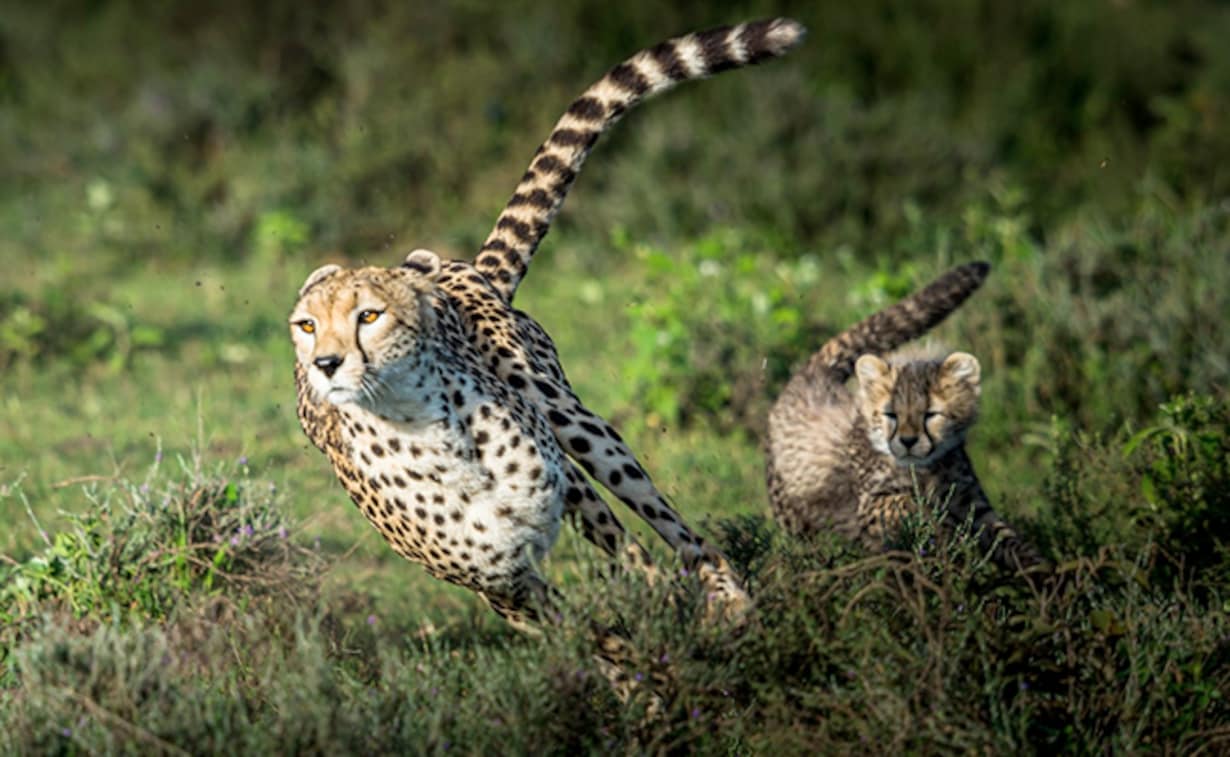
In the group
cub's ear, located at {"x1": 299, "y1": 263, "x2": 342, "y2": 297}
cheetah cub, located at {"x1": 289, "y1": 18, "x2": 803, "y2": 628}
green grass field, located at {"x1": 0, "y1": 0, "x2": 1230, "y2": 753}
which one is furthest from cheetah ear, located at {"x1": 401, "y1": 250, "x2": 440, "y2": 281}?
green grass field, located at {"x1": 0, "y1": 0, "x2": 1230, "y2": 753}

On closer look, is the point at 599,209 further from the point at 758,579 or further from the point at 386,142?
the point at 758,579

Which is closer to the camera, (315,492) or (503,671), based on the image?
(503,671)

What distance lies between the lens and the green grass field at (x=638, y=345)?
363 centimetres

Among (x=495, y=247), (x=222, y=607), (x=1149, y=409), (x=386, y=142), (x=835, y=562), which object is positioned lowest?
(x=1149, y=409)

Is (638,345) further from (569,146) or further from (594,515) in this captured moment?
(594,515)

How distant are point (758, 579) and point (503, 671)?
697 millimetres

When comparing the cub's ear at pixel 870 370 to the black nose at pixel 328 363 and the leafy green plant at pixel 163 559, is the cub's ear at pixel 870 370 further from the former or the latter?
the black nose at pixel 328 363

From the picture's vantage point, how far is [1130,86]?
444 inches

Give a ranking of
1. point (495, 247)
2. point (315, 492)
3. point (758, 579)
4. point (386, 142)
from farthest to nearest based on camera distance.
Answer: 1. point (386, 142)
2. point (315, 492)
3. point (495, 247)
4. point (758, 579)

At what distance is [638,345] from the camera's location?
23.9 ft

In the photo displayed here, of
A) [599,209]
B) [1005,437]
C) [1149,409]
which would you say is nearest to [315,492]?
[1005,437]

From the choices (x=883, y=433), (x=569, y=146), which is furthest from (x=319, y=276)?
(x=883, y=433)

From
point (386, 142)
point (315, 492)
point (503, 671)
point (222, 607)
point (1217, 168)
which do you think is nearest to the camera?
point (503, 671)

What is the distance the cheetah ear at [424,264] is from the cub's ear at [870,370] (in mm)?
1316
